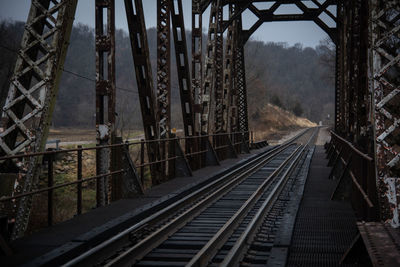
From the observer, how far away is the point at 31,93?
6.17m

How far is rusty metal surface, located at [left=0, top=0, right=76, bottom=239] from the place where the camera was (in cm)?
613

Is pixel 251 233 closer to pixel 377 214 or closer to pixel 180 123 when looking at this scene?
pixel 377 214

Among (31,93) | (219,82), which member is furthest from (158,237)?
(219,82)

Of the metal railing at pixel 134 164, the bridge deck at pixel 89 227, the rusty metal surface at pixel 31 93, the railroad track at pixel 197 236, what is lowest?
the railroad track at pixel 197 236

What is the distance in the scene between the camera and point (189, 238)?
7.23m

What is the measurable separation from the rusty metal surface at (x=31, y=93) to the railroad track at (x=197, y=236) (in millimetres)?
1241

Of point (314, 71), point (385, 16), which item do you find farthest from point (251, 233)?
point (314, 71)

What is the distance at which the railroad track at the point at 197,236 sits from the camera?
234 inches

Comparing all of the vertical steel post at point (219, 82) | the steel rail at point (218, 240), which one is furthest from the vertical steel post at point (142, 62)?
the vertical steel post at point (219, 82)

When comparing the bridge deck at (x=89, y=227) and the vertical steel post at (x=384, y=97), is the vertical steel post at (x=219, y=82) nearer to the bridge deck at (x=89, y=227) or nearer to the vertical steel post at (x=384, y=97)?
the bridge deck at (x=89, y=227)

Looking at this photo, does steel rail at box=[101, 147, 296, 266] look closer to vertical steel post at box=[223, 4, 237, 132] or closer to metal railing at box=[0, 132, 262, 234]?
metal railing at box=[0, 132, 262, 234]

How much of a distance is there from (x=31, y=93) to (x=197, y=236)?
123 inches

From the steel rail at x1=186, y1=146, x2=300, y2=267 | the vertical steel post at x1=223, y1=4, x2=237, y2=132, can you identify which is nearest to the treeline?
the vertical steel post at x1=223, y1=4, x2=237, y2=132

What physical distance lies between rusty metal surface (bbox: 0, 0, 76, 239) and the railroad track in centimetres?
124
